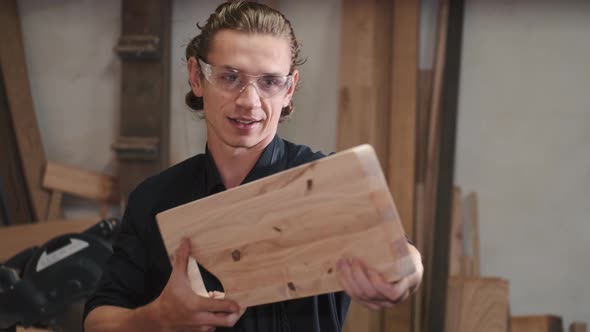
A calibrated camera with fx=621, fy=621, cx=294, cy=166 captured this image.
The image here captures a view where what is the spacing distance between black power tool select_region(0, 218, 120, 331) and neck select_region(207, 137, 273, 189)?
3.51 ft

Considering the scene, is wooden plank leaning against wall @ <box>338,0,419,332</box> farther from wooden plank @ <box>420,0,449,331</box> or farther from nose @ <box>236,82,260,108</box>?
nose @ <box>236,82,260,108</box>

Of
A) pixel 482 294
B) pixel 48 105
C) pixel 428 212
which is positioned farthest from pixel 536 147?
pixel 48 105


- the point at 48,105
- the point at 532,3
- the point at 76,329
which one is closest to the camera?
the point at 76,329

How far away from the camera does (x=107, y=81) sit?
2834mm

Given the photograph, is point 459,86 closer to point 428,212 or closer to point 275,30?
point 428,212

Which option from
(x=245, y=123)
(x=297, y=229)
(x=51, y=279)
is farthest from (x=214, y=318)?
(x=51, y=279)

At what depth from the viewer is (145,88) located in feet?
8.91

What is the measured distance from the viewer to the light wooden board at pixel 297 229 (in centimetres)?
87

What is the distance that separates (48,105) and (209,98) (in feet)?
6.50

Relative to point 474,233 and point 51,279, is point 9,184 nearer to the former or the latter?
point 51,279

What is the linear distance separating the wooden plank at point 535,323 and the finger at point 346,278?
65.2 inches

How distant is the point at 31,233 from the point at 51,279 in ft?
2.03

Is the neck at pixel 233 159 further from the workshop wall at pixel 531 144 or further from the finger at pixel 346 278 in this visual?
the workshop wall at pixel 531 144

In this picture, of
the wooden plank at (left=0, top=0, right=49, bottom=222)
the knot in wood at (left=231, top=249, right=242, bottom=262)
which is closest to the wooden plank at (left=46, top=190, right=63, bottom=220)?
the wooden plank at (left=0, top=0, right=49, bottom=222)
